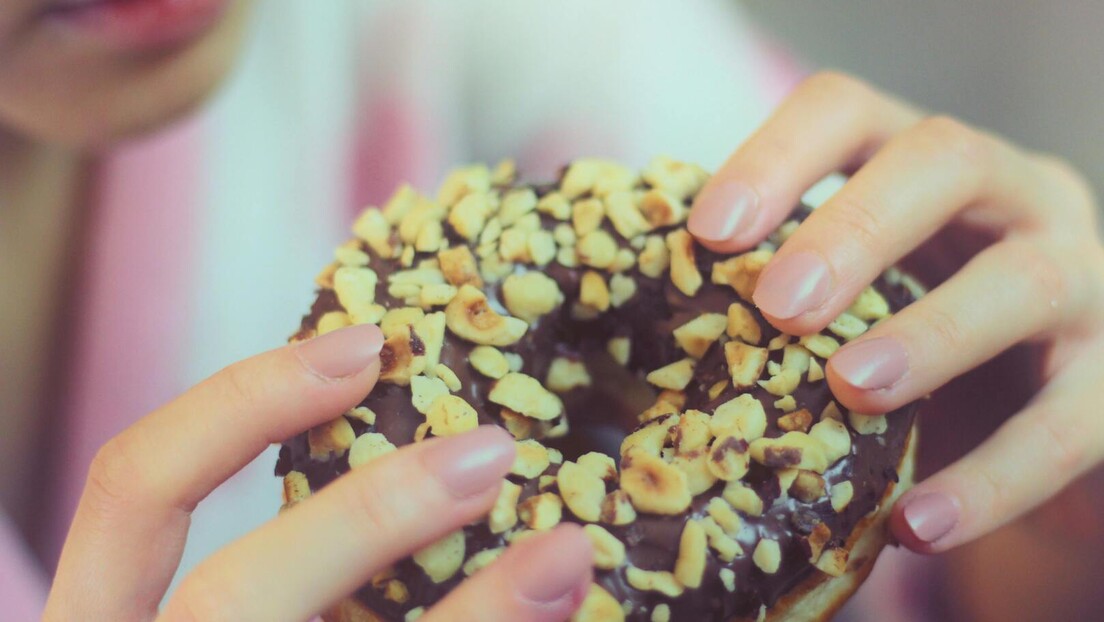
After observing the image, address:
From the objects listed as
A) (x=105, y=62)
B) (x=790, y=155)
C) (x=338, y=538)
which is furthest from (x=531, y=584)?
(x=105, y=62)

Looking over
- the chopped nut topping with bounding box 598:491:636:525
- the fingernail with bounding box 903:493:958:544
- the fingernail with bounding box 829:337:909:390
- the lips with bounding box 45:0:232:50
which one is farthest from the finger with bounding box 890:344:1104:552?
the lips with bounding box 45:0:232:50

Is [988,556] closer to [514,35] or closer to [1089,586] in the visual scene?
[1089,586]

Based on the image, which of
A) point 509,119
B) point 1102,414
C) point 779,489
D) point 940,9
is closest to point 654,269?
point 779,489

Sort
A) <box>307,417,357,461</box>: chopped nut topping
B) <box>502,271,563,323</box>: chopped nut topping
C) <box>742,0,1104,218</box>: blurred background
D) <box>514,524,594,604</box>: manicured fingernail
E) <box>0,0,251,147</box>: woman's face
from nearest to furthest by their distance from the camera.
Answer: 1. <box>514,524,594,604</box>: manicured fingernail
2. <box>307,417,357,461</box>: chopped nut topping
3. <box>502,271,563,323</box>: chopped nut topping
4. <box>0,0,251,147</box>: woman's face
5. <box>742,0,1104,218</box>: blurred background

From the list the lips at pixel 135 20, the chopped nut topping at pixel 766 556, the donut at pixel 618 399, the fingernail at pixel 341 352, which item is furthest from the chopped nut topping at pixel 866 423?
the lips at pixel 135 20

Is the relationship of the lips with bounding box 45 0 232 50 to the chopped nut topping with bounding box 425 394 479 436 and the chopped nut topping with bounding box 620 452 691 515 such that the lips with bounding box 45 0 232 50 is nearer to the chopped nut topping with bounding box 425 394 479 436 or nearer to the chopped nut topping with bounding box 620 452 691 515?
the chopped nut topping with bounding box 425 394 479 436

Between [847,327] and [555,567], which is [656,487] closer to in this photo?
[555,567]
